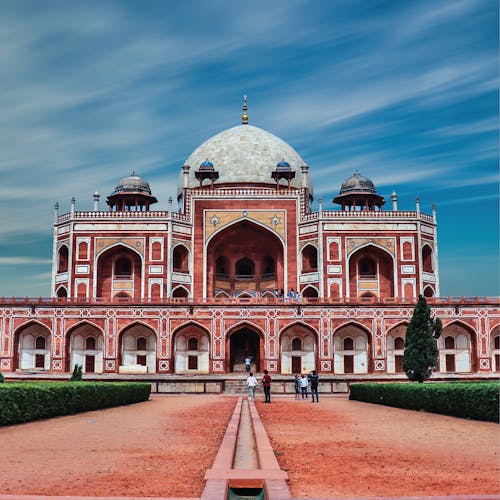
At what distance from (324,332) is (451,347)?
6501 mm

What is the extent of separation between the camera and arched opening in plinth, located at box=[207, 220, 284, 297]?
135 feet

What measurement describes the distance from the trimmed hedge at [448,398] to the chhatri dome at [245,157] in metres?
25.3

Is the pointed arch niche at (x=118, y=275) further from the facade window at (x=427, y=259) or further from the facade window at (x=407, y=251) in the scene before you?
the facade window at (x=427, y=259)

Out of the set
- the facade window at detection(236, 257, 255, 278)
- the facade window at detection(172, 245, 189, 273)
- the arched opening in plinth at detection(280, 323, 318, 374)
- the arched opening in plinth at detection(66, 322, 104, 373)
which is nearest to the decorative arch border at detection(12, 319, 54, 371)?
the arched opening in plinth at detection(66, 322, 104, 373)

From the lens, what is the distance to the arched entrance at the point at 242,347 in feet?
A: 116

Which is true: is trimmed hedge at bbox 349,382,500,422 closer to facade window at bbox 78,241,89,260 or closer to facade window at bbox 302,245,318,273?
facade window at bbox 302,245,318,273

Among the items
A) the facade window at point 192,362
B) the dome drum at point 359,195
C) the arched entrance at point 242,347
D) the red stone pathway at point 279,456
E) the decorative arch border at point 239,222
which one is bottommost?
the red stone pathway at point 279,456

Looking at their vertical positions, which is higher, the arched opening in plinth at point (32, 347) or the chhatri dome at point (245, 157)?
the chhatri dome at point (245, 157)

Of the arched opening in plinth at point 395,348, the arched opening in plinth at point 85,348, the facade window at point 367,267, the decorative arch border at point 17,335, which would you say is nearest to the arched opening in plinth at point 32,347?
the decorative arch border at point 17,335

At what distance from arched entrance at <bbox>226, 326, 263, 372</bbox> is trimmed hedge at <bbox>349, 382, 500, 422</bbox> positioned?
1509 centimetres

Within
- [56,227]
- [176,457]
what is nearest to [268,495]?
[176,457]

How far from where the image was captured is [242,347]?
35.9 meters

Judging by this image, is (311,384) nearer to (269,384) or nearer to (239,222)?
(269,384)

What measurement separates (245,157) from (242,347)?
47.5ft
